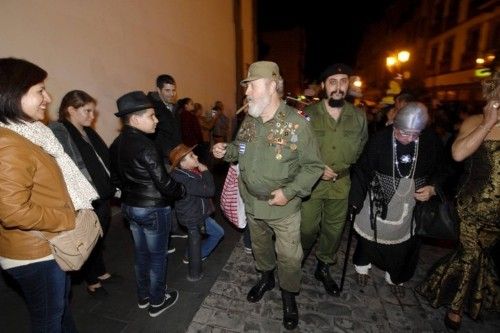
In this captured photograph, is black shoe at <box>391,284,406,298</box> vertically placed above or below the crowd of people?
below

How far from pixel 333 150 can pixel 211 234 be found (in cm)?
189

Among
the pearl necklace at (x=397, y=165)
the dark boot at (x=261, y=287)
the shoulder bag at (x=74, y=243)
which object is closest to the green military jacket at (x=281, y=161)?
the pearl necklace at (x=397, y=165)

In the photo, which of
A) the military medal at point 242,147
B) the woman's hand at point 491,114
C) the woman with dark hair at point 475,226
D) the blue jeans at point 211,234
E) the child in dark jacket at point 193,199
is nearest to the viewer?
the woman's hand at point 491,114

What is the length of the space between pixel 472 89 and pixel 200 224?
55.8 feet

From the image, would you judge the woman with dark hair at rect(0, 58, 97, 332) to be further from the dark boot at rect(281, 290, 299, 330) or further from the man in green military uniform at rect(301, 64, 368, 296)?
the man in green military uniform at rect(301, 64, 368, 296)

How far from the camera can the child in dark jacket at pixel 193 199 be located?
3.00 meters

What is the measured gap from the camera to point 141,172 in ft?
8.38

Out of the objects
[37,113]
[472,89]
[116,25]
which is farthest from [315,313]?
[472,89]

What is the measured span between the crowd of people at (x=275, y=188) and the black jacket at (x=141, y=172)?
1 centimetres

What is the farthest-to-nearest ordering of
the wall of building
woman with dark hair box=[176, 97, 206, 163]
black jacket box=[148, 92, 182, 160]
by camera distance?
woman with dark hair box=[176, 97, 206, 163] → black jacket box=[148, 92, 182, 160] → the wall of building

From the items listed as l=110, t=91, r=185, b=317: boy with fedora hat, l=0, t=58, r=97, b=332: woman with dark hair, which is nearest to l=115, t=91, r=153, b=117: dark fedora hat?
l=110, t=91, r=185, b=317: boy with fedora hat

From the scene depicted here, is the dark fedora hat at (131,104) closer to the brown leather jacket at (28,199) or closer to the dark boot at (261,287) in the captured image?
the brown leather jacket at (28,199)

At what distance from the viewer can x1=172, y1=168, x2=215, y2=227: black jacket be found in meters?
3.12

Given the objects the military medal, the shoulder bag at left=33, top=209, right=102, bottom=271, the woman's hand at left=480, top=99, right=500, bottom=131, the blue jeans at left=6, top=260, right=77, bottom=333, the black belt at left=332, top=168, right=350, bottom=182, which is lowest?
the blue jeans at left=6, top=260, right=77, bottom=333
